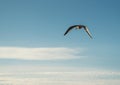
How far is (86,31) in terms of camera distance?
8600 centimetres

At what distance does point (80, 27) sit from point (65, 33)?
13.7ft

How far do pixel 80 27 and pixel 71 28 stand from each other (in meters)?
2.78

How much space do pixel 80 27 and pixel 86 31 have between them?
5.06 m

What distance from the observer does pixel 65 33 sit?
3524 inches

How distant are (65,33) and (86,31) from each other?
594 cm

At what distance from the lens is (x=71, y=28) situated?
89.2 m

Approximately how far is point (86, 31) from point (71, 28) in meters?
4.70

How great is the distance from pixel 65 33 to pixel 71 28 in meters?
1.88

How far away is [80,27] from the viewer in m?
90.8
